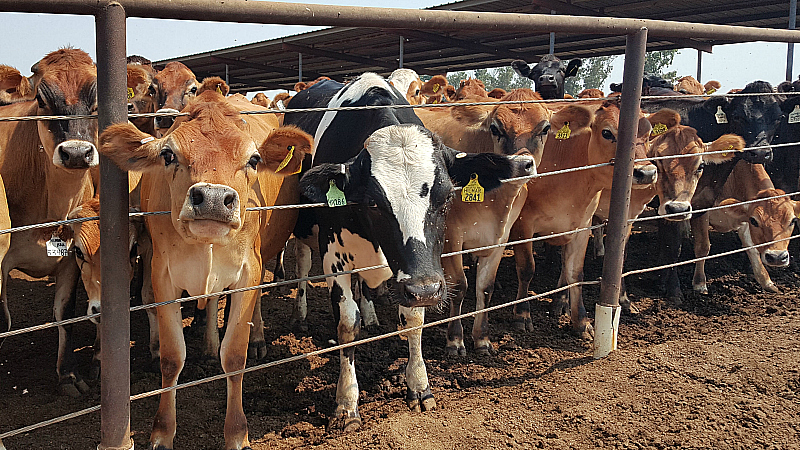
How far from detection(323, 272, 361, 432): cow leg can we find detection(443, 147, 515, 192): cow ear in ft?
3.25

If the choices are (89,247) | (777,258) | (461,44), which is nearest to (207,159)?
(89,247)

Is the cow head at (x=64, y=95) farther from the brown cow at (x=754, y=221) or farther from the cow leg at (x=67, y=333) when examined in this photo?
the brown cow at (x=754, y=221)

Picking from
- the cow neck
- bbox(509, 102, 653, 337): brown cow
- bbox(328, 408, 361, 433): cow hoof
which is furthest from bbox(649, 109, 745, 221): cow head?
the cow neck

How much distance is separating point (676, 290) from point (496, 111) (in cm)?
273

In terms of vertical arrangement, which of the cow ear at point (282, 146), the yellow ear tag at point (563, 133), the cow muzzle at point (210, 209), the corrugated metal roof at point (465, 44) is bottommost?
the cow muzzle at point (210, 209)

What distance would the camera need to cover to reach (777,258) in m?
6.10

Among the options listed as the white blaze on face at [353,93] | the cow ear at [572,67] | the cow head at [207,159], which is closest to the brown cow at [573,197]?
the white blaze on face at [353,93]

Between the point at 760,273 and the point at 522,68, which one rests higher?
the point at 522,68

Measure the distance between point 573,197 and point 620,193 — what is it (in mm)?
1632

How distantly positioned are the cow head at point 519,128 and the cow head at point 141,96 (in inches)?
111

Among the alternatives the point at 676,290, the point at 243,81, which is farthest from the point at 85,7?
the point at 243,81

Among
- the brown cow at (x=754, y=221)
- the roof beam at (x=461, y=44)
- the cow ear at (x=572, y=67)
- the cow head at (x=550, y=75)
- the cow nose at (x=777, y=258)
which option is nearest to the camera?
the cow nose at (x=777, y=258)

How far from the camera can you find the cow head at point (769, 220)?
6.27 meters

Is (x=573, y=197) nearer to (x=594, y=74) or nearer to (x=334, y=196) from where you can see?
(x=334, y=196)
